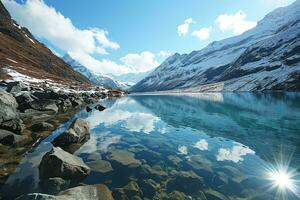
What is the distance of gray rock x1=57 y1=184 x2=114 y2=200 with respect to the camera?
12.0 meters

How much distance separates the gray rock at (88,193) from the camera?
1198 cm

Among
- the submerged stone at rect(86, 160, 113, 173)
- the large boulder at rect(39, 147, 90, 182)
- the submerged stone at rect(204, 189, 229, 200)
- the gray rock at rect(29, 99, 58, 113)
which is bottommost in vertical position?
the submerged stone at rect(204, 189, 229, 200)

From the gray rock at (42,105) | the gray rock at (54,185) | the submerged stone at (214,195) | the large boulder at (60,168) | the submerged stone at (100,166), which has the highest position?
the gray rock at (42,105)

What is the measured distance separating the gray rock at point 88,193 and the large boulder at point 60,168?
1.92m

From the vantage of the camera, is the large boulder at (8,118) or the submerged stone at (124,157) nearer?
the submerged stone at (124,157)

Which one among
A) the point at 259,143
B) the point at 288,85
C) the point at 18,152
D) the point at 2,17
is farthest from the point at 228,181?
the point at 2,17

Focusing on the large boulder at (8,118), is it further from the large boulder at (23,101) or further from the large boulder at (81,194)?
the large boulder at (81,194)

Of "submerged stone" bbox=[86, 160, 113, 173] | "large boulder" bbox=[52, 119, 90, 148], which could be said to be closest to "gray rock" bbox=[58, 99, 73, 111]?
"large boulder" bbox=[52, 119, 90, 148]

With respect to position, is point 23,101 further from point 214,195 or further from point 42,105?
point 214,195

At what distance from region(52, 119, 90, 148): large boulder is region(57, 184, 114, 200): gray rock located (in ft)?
32.3

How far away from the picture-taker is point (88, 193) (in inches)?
520

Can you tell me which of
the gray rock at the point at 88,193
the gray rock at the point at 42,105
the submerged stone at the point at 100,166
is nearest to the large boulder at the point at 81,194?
the gray rock at the point at 88,193

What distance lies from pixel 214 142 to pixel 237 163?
296 inches

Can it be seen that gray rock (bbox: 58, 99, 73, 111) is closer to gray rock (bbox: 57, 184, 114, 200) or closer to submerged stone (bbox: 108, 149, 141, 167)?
submerged stone (bbox: 108, 149, 141, 167)
